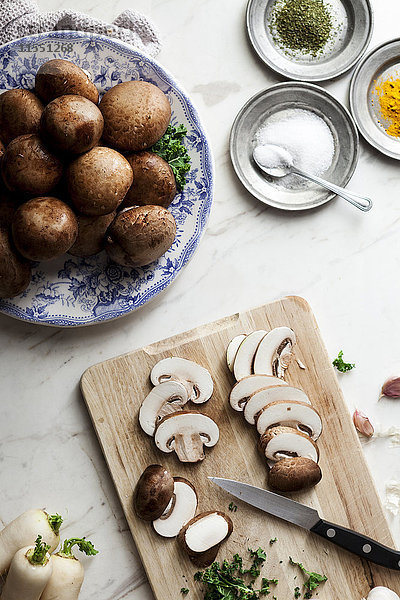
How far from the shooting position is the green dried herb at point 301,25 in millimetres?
1992

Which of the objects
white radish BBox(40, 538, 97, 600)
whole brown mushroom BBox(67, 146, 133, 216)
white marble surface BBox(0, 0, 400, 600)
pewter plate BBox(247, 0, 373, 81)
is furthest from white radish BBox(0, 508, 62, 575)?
pewter plate BBox(247, 0, 373, 81)

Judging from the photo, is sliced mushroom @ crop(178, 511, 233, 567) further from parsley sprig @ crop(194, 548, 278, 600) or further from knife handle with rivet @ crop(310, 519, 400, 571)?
knife handle with rivet @ crop(310, 519, 400, 571)

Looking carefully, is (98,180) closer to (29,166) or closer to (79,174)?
(79,174)

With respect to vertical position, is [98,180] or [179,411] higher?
[98,180]

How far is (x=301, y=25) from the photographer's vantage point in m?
2.00

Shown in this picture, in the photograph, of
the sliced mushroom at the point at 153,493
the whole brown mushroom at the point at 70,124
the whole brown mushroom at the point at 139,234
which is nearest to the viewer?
the whole brown mushroom at the point at 70,124

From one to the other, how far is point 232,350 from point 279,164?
22.1 inches

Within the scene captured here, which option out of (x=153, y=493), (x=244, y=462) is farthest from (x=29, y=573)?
(x=244, y=462)

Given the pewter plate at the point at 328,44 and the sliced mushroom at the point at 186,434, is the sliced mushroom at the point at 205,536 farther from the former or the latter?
the pewter plate at the point at 328,44

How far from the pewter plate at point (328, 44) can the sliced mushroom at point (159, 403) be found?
0.97 m

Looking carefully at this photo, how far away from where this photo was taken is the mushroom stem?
1.84 m

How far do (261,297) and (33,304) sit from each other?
65 cm

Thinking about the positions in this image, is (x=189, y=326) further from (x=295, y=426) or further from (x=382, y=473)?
→ (x=382, y=473)

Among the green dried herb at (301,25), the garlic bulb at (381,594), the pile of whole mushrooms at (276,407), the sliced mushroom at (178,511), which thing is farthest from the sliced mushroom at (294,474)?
the green dried herb at (301,25)
